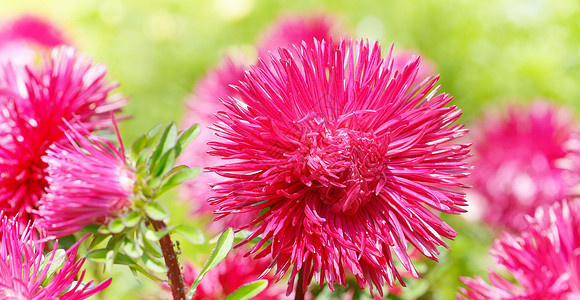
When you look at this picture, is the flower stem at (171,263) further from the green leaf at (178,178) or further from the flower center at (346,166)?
the flower center at (346,166)

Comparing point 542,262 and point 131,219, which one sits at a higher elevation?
point 542,262

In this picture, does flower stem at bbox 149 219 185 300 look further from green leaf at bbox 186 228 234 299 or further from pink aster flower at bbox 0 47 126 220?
pink aster flower at bbox 0 47 126 220

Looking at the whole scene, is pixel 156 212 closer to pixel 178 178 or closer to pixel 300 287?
pixel 178 178

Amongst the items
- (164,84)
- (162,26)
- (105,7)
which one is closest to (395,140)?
(164,84)

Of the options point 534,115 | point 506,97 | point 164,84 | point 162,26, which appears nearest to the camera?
point 534,115

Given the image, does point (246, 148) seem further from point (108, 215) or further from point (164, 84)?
point (164, 84)

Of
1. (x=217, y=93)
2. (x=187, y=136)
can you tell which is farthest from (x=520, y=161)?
(x=187, y=136)
